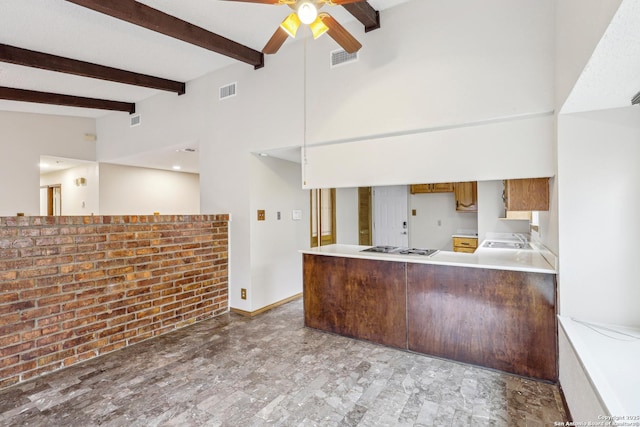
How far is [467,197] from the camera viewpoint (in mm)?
5465

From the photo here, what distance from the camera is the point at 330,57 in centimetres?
338

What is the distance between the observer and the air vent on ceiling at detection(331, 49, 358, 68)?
3.24 metres

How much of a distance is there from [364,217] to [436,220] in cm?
134

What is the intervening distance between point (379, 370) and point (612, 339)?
1482 millimetres

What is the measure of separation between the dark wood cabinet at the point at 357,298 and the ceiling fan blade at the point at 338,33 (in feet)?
6.12

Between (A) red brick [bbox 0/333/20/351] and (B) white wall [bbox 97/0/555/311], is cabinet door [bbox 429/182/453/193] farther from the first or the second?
(A) red brick [bbox 0/333/20/351]

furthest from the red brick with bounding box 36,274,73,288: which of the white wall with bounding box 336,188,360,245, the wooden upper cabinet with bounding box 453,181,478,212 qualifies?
the wooden upper cabinet with bounding box 453,181,478,212

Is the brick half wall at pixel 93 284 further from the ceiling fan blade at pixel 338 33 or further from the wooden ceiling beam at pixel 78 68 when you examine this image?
the ceiling fan blade at pixel 338 33

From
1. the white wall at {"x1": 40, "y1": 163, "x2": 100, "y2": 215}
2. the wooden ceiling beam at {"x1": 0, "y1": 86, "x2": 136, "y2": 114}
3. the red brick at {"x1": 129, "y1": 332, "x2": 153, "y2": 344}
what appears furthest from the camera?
the white wall at {"x1": 40, "y1": 163, "x2": 100, "y2": 215}

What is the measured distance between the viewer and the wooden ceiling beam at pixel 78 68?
11.1 feet

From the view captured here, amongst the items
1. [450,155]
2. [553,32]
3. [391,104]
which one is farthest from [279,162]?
[553,32]

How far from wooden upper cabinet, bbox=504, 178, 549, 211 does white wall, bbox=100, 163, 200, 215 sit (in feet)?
21.6

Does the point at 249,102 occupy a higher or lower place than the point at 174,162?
higher

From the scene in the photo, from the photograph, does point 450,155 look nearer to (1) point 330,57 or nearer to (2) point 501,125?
(2) point 501,125
